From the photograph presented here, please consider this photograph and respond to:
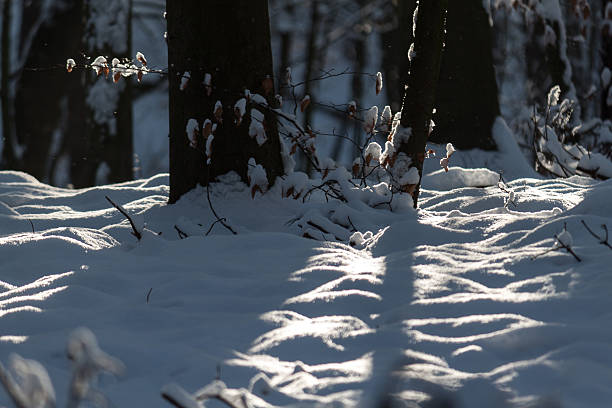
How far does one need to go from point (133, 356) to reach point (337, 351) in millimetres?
672

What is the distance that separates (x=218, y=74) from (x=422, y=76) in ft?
4.18

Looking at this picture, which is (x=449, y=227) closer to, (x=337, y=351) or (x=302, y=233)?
(x=302, y=233)

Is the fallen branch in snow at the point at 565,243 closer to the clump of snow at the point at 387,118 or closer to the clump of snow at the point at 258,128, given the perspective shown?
the clump of snow at the point at 387,118

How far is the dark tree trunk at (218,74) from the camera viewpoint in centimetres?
445

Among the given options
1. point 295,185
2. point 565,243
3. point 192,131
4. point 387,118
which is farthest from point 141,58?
point 565,243

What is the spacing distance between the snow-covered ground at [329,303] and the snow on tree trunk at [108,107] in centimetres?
470

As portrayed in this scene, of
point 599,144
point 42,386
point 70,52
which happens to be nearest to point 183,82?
point 42,386

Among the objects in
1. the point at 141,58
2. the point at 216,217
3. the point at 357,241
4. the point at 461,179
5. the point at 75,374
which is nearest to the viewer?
the point at 75,374

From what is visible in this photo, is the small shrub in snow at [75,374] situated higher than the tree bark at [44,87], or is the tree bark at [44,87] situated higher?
the tree bark at [44,87]

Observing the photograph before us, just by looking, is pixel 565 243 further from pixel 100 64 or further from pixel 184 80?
pixel 100 64

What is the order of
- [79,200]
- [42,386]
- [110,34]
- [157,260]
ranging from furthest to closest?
[110,34] → [79,200] → [157,260] → [42,386]

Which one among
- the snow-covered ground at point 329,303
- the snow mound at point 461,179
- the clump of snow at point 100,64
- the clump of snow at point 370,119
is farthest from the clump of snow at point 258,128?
the snow mound at point 461,179

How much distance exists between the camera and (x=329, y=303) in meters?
2.79

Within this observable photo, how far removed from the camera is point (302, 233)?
4.06 metres
